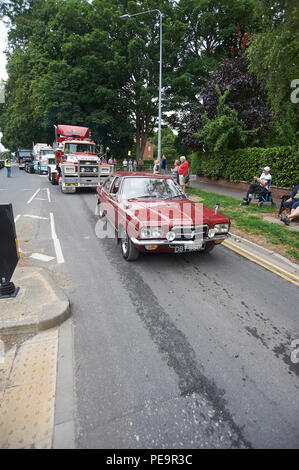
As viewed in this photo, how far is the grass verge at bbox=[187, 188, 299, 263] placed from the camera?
20.5 feet

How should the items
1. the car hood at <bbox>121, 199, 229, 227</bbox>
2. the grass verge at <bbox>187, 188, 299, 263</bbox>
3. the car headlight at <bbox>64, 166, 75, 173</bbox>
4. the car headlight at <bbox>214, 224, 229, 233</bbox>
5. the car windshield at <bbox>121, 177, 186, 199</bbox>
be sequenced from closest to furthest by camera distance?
the car hood at <bbox>121, 199, 229, 227</bbox> → the car headlight at <bbox>214, 224, 229, 233</bbox> → the car windshield at <bbox>121, 177, 186, 199</bbox> → the grass verge at <bbox>187, 188, 299, 263</bbox> → the car headlight at <bbox>64, 166, 75, 173</bbox>

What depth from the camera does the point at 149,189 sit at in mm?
5934

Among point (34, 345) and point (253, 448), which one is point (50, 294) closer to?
point (34, 345)

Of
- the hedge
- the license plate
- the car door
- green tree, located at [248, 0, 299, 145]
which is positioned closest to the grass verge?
the license plate

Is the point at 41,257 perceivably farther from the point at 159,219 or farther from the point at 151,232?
the point at 159,219

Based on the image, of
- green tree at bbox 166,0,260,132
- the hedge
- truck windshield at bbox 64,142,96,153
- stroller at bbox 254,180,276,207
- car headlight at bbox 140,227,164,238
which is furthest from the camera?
green tree at bbox 166,0,260,132

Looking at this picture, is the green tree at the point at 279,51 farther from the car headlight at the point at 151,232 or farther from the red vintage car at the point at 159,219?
the car headlight at the point at 151,232

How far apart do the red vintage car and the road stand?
0.56 metres

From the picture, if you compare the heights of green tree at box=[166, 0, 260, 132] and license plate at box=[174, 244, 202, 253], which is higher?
green tree at box=[166, 0, 260, 132]

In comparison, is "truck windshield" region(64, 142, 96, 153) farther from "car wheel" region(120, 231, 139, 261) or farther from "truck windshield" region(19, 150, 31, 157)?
"truck windshield" region(19, 150, 31, 157)

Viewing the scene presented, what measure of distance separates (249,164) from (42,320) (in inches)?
572

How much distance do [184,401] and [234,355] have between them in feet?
2.77

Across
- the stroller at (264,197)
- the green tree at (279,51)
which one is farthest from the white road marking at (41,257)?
the green tree at (279,51)

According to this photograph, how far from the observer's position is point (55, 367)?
8.81ft
